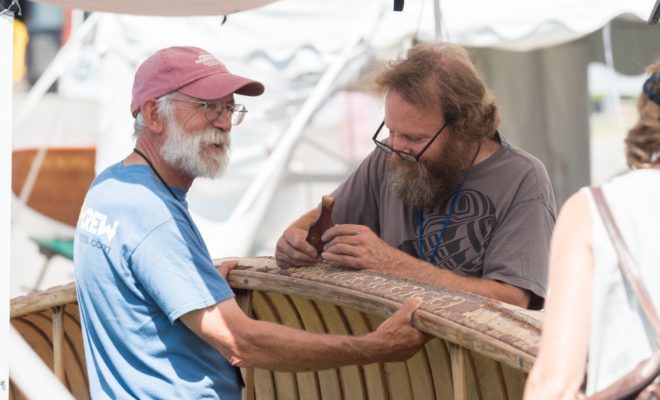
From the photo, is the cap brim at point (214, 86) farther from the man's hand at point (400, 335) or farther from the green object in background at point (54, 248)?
the green object in background at point (54, 248)

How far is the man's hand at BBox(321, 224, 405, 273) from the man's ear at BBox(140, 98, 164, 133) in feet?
1.99

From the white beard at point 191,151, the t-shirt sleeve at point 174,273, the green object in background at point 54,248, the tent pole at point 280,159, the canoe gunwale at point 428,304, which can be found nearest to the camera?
the canoe gunwale at point 428,304

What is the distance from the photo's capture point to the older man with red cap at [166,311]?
247 cm

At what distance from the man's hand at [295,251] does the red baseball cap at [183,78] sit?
0.54m

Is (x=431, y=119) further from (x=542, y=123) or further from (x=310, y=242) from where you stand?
(x=542, y=123)

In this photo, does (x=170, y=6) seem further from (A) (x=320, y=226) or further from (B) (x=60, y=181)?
(B) (x=60, y=181)

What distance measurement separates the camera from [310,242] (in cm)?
311

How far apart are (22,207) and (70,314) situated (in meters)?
5.29

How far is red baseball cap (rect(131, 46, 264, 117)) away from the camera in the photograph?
2770 mm

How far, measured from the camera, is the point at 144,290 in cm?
253

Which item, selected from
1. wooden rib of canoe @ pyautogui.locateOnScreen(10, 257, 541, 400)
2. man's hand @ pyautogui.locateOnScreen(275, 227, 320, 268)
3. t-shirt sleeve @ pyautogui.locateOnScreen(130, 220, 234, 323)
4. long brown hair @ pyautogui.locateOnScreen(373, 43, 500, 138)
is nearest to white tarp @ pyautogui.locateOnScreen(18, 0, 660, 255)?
wooden rib of canoe @ pyautogui.locateOnScreen(10, 257, 541, 400)

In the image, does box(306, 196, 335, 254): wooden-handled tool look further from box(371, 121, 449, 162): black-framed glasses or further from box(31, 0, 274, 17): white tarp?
box(31, 0, 274, 17): white tarp

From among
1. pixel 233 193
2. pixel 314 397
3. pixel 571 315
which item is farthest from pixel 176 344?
pixel 233 193

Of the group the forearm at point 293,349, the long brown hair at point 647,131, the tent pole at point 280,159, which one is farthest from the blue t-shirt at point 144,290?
the tent pole at point 280,159
